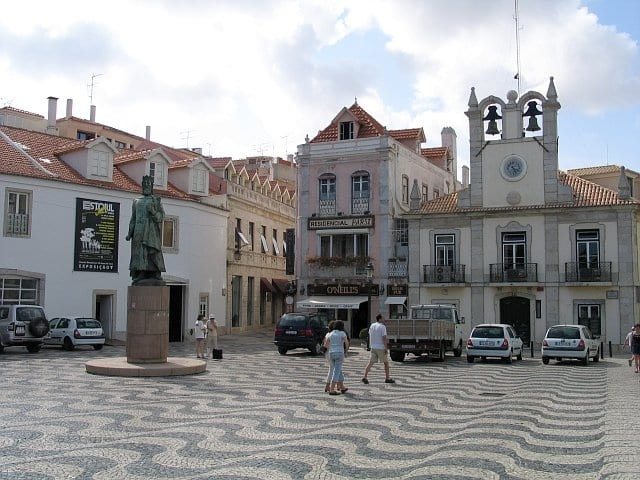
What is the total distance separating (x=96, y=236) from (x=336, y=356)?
20346mm

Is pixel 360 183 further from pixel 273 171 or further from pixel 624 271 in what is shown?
pixel 273 171

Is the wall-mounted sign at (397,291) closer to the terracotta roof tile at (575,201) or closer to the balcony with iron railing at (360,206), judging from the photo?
the terracotta roof tile at (575,201)

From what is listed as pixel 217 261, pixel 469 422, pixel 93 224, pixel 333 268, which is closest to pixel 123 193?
pixel 93 224

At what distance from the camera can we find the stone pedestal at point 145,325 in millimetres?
18547

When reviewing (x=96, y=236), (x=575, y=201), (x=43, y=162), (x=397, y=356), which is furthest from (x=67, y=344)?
(x=575, y=201)

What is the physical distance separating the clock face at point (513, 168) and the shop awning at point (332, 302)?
31.0ft

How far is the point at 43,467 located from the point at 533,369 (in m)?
17.9

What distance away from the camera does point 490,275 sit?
34.8 m

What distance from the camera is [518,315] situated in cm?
3462

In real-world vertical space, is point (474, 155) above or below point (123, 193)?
above

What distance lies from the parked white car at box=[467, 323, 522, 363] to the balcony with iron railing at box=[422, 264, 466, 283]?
974 centimetres

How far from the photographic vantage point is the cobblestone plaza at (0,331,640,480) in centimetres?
803

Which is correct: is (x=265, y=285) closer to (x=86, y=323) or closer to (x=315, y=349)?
(x=315, y=349)

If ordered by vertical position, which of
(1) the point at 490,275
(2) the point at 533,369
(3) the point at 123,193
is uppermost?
(3) the point at 123,193
